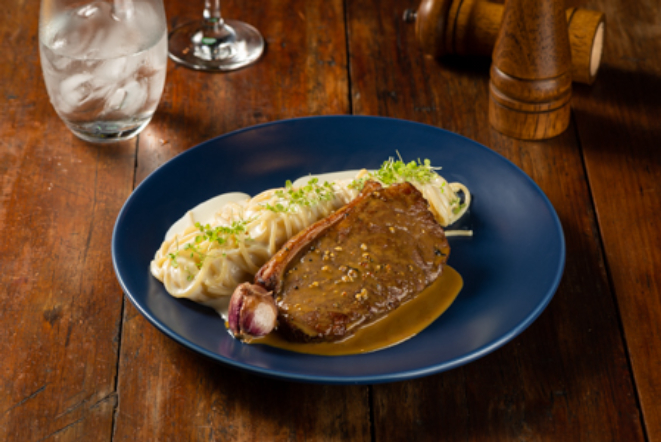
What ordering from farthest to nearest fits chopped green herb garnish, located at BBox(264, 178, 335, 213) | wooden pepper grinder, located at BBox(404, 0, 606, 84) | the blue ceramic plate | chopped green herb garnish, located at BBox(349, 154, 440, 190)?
1. wooden pepper grinder, located at BBox(404, 0, 606, 84)
2. chopped green herb garnish, located at BBox(349, 154, 440, 190)
3. chopped green herb garnish, located at BBox(264, 178, 335, 213)
4. the blue ceramic plate

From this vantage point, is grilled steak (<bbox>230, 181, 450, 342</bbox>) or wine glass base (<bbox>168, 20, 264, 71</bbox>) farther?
wine glass base (<bbox>168, 20, 264, 71</bbox>)

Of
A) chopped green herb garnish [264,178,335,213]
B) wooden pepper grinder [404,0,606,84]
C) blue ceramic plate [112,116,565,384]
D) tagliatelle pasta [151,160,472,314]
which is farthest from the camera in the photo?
wooden pepper grinder [404,0,606,84]

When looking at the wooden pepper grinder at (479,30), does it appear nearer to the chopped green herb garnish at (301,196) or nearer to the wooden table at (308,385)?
the wooden table at (308,385)

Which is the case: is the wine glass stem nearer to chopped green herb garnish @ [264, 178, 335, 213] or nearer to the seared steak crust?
chopped green herb garnish @ [264, 178, 335, 213]

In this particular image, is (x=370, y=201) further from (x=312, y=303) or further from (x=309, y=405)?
(x=309, y=405)

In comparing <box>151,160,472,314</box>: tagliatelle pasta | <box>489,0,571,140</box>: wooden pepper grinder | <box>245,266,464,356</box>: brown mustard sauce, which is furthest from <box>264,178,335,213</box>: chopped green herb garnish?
<box>489,0,571,140</box>: wooden pepper grinder

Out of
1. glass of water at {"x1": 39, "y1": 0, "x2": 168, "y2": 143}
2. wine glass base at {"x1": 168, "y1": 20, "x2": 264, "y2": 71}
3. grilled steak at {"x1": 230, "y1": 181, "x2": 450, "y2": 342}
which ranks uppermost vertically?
glass of water at {"x1": 39, "y1": 0, "x2": 168, "y2": 143}
